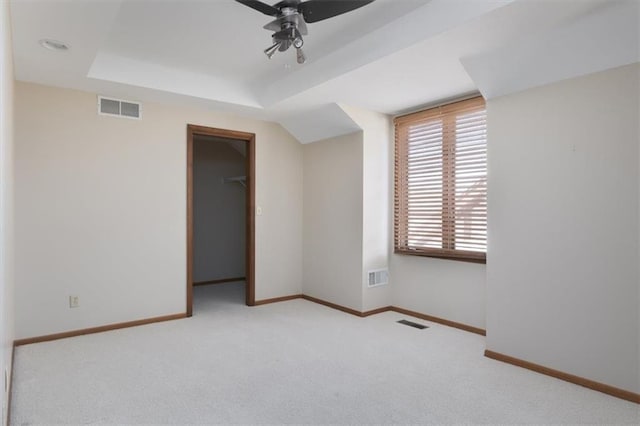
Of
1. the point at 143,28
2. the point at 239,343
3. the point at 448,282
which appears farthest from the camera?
the point at 448,282

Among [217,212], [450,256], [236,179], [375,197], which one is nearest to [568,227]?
[450,256]

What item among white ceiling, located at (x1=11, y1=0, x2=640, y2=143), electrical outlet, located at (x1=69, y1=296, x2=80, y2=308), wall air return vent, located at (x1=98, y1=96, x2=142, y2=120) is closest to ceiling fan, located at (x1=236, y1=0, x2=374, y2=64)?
white ceiling, located at (x1=11, y1=0, x2=640, y2=143)

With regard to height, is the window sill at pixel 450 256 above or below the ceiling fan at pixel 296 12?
below

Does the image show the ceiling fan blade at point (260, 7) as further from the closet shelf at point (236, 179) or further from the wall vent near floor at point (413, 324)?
the closet shelf at point (236, 179)

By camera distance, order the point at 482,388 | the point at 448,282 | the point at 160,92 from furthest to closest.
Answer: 1. the point at 448,282
2. the point at 160,92
3. the point at 482,388

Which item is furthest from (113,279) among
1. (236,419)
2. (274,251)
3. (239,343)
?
(236,419)

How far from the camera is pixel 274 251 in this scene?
5.24 meters

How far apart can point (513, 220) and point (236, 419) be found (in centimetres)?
250

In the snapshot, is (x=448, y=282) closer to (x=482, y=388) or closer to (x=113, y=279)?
(x=482, y=388)

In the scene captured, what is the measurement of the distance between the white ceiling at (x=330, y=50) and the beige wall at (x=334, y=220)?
0.58 meters

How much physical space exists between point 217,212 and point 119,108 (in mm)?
2828

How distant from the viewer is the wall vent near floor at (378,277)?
458 centimetres

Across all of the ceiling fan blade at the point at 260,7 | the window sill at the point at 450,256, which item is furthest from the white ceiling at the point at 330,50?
the window sill at the point at 450,256

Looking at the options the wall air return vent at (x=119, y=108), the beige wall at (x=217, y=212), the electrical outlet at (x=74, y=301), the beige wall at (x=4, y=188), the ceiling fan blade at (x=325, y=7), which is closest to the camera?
the beige wall at (x=4, y=188)
